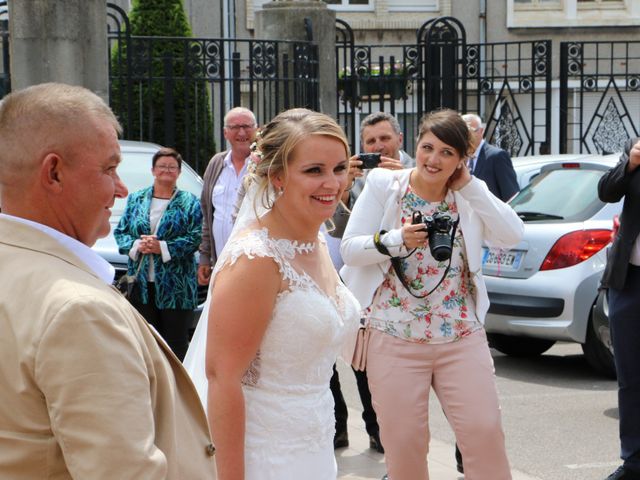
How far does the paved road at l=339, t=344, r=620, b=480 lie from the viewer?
7.05 meters

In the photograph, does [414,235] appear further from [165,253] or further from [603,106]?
[603,106]

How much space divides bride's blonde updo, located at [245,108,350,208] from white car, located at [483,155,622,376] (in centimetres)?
573

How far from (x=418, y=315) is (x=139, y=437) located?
316 centimetres

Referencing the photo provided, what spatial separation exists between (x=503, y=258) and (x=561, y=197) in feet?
2.30

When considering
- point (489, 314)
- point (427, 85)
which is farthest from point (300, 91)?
point (489, 314)

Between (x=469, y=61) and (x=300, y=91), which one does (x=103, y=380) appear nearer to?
(x=300, y=91)

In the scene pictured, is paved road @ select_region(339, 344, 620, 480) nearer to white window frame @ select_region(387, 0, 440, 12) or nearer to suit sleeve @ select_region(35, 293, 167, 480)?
suit sleeve @ select_region(35, 293, 167, 480)

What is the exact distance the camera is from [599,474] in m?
6.80

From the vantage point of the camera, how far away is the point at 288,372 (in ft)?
12.2

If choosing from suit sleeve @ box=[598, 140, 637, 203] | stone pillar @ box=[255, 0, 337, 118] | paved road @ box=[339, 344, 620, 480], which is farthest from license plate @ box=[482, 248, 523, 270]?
stone pillar @ box=[255, 0, 337, 118]

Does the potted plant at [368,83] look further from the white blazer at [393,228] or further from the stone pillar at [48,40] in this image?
the white blazer at [393,228]

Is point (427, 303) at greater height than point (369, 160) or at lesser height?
lesser

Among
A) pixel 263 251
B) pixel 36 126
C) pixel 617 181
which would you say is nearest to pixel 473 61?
pixel 617 181

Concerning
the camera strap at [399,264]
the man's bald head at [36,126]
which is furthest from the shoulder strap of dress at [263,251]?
the camera strap at [399,264]
